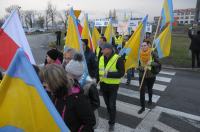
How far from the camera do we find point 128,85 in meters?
9.63

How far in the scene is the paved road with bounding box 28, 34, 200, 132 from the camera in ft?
19.6

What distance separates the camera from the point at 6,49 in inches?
195

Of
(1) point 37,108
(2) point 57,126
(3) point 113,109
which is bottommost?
(3) point 113,109

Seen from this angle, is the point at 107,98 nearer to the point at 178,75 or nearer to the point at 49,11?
the point at 178,75

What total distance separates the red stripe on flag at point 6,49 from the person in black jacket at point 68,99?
2292 mm

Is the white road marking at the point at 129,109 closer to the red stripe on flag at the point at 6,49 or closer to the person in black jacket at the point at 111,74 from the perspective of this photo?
the person in black jacket at the point at 111,74

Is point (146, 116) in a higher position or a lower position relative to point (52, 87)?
lower

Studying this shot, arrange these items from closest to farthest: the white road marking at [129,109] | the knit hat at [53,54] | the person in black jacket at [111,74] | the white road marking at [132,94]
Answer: the knit hat at [53,54] < the person in black jacket at [111,74] < the white road marking at [129,109] < the white road marking at [132,94]

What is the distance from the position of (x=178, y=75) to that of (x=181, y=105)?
15.1ft

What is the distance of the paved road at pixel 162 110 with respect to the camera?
598 centimetres

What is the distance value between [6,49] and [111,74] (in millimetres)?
2007

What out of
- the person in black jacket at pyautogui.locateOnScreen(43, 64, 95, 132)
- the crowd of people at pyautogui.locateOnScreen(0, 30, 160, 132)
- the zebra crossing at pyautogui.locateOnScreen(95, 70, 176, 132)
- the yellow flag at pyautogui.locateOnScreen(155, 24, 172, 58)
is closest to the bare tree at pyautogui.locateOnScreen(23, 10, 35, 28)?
the zebra crossing at pyautogui.locateOnScreen(95, 70, 176, 132)

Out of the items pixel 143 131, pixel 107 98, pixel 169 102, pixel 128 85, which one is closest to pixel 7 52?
pixel 107 98

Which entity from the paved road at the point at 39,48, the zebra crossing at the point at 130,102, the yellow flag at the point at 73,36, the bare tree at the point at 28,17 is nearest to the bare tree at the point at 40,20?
the bare tree at the point at 28,17
